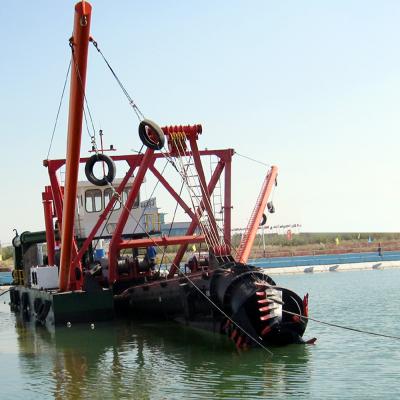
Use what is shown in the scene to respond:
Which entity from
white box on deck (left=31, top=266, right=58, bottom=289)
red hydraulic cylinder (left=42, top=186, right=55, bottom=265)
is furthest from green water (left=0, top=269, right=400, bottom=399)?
red hydraulic cylinder (left=42, top=186, right=55, bottom=265)

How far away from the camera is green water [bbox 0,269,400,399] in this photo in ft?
39.5

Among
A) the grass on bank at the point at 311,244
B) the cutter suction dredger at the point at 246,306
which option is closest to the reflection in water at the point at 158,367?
the cutter suction dredger at the point at 246,306

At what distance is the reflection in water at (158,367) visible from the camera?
12.3 meters

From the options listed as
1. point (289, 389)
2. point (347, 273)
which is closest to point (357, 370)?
point (289, 389)

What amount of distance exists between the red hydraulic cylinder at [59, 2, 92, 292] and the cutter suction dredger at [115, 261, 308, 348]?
3.92 meters

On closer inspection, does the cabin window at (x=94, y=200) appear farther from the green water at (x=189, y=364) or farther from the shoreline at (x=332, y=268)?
the shoreline at (x=332, y=268)

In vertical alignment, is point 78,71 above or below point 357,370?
above

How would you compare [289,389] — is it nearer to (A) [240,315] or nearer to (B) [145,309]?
(A) [240,315]

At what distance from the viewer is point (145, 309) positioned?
21.0m

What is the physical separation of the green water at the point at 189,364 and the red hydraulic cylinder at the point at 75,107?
3210 mm

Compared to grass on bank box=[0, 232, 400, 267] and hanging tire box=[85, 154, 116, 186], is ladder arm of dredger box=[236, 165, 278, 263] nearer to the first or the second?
hanging tire box=[85, 154, 116, 186]

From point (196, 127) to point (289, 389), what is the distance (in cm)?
965

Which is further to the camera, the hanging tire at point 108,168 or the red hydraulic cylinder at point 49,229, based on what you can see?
the red hydraulic cylinder at point 49,229

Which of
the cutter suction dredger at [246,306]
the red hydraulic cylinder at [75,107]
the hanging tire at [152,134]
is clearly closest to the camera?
the cutter suction dredger at [246,306]
